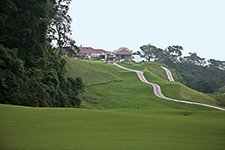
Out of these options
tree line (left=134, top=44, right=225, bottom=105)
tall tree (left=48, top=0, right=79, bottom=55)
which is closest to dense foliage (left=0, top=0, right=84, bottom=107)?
tall tree (left=48, top=0, right=79, bottom=55)

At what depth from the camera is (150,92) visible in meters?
37.6

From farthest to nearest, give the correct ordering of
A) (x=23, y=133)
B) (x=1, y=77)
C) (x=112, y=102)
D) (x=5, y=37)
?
(x=112, y=102) → (x=5, y=37) → (x=1, y=77) → (x=23, y=133)

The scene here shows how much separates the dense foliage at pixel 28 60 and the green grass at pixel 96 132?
4579 mm

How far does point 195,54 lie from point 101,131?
104013 mm

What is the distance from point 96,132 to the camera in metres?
6.77

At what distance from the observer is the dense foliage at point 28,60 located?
1355 centimetres

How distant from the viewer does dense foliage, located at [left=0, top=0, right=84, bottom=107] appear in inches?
533

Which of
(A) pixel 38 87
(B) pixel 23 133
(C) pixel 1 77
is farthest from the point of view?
(A) pixel 38 87

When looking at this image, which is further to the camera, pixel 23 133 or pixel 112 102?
pixel 112 102

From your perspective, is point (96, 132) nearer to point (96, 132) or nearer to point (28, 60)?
point (96, 132)

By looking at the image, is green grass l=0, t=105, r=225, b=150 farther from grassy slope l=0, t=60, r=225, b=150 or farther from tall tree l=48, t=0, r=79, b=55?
tall tree l=48, t=0, r=79, b=55

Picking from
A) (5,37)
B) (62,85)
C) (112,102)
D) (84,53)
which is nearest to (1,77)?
(5,37)

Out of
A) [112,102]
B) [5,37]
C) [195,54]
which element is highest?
[195,54]

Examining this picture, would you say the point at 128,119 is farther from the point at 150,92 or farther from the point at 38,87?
the point at 150,92
